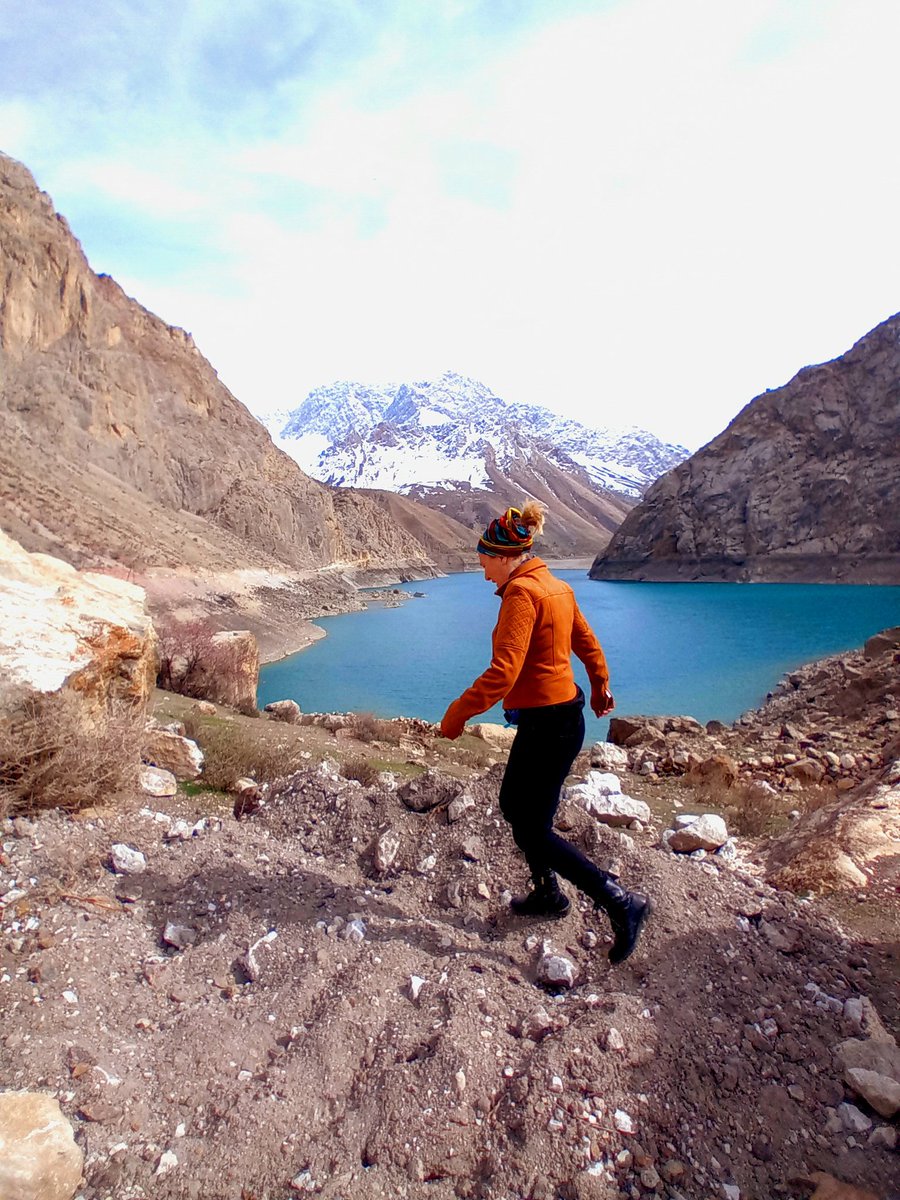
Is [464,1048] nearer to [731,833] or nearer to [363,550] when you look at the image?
[731,833]

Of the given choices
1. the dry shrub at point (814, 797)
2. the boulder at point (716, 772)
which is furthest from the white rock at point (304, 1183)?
the boulder at point (716, 772)

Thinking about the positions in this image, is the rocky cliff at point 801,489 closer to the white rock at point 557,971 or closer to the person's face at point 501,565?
the person's face at point 501,565

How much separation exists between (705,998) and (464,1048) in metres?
1.00

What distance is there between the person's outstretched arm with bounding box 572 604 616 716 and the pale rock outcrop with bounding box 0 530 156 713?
3.06 metres

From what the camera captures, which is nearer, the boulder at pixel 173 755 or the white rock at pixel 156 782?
the white rock at pixel 156 782

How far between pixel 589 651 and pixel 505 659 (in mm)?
735

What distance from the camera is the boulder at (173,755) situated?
5328 mm

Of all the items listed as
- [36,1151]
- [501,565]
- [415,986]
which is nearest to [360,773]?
[415,986]

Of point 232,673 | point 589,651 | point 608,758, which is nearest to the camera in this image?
point 589,651

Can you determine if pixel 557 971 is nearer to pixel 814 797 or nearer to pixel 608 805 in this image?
pixel 608 805

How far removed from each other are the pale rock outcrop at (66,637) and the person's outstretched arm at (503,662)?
104 inches

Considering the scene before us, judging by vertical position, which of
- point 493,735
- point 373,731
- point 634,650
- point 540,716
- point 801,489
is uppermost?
point 801,489

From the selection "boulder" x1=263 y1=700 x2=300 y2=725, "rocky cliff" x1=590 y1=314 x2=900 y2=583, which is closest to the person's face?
"boulder" x1=263 y1=700 x2=300 y2=725

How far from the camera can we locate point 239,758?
5.64 metres
